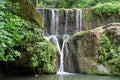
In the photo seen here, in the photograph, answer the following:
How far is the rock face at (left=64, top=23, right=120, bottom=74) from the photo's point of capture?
14.8 meters

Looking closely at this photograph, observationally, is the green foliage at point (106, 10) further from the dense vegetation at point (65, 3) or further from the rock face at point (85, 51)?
the dense vegetation at point (65, 3)

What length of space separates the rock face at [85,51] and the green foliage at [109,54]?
239mm

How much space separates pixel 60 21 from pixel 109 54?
646cm

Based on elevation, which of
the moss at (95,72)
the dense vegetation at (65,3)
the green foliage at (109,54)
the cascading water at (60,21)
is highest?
the dense vegetation at (65,3)

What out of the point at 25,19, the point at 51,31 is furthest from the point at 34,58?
the point at 51,31

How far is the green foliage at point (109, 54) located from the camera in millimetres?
14016

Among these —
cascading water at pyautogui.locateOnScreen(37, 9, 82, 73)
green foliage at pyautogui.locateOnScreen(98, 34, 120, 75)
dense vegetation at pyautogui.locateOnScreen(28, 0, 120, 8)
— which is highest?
dense vegetation at pyautogui.locateOnScreen(28, 0, 120, 8)

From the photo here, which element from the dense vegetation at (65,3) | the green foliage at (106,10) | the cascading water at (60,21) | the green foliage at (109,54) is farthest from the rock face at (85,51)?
the dense vegetation at (65,3)

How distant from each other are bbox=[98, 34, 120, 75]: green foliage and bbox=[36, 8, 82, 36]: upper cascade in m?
5.25

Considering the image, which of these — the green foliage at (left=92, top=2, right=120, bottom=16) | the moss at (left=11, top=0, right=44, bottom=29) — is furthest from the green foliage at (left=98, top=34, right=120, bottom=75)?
the green foliage at (left=92, top=2, right=120, bottom=16)

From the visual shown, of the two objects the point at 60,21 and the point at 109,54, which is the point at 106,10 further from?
the point at 109,54

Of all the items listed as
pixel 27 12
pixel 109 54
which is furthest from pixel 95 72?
pixel 27 12

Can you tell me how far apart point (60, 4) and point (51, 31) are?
27.8ft

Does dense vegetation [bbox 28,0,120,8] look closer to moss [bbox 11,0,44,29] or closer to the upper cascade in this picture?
the upper cascade
